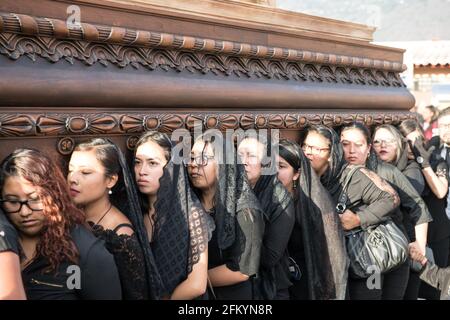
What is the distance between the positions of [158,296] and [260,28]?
907 millimetres

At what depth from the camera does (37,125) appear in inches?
48.6

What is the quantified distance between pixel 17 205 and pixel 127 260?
29 centimetres

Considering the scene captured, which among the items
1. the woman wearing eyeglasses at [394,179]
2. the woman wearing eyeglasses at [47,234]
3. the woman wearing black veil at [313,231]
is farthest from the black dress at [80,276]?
the woman wearing eyeglasses at [394,179]

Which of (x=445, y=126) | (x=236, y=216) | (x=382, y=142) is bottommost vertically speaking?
(x=236, y=216)

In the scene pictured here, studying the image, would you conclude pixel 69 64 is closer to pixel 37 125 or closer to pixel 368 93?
pixel 37 125

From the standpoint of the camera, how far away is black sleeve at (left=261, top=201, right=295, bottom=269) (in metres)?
1.70

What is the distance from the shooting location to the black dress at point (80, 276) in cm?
117

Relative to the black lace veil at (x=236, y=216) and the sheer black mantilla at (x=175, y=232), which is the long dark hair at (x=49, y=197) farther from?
the black lace veil at (x=236, y=216)

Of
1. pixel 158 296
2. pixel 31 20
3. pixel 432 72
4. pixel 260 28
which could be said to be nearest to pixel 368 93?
pixel 260 28

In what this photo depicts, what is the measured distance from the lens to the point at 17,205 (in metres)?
1.15

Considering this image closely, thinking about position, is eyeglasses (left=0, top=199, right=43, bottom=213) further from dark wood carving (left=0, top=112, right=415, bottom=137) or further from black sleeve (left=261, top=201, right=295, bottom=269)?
black sleeve (left=261, top=201, right=295, bottom=269)

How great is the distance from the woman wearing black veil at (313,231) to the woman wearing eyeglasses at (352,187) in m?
0.15

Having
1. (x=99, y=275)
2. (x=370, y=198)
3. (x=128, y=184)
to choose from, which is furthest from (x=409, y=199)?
(x=99, y=275)

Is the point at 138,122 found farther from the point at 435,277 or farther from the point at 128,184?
the point at 435,277
